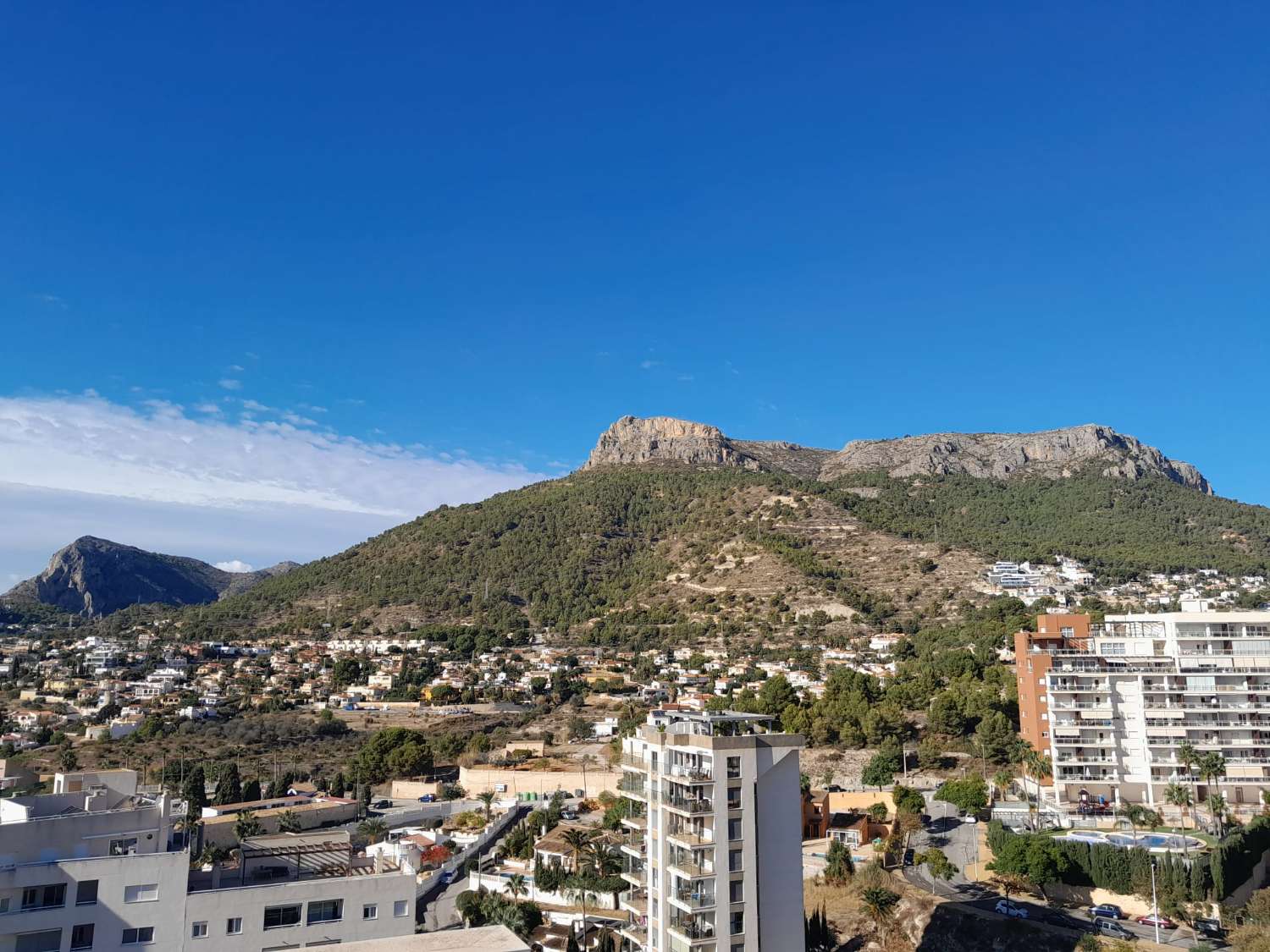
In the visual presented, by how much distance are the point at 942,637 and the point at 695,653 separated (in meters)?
29.1

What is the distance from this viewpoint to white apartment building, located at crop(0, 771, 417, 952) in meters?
20.2

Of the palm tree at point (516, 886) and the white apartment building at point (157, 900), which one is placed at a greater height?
the white apartment building at point (157, 900)

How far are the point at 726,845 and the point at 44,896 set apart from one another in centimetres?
2017

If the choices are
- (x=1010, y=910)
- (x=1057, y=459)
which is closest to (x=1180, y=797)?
(x=1010, y=910)

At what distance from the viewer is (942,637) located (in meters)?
97.8

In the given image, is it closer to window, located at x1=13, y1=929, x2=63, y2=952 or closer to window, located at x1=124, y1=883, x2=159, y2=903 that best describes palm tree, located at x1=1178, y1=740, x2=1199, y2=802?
window, located at x1=124, y1=883, x2=159, y2=903

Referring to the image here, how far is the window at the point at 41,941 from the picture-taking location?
20.0 meters

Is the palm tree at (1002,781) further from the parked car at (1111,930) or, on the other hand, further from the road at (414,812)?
the road at (414,812)

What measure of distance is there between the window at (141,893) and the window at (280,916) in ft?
8.03

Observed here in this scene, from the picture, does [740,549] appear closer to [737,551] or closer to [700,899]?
[737,551]

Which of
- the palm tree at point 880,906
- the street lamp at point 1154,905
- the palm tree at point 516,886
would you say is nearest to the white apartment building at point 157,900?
the palm tree at point 516,886

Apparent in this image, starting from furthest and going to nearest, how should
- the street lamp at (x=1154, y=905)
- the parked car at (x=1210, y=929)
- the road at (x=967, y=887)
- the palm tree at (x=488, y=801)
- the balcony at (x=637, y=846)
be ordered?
the palm tree at (x=488, y=801) < the road at (x=967, y=887) < the street lamp at (x=1154, y=905) < the parked car at (x=1210, y=929) < the balcony at (x=637, y=846)

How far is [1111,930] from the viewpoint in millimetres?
39344

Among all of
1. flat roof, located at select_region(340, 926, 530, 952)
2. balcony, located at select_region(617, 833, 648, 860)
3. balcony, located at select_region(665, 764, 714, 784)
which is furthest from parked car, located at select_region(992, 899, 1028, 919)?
flat roof, located at select_region(340, 926, 530, 952)
